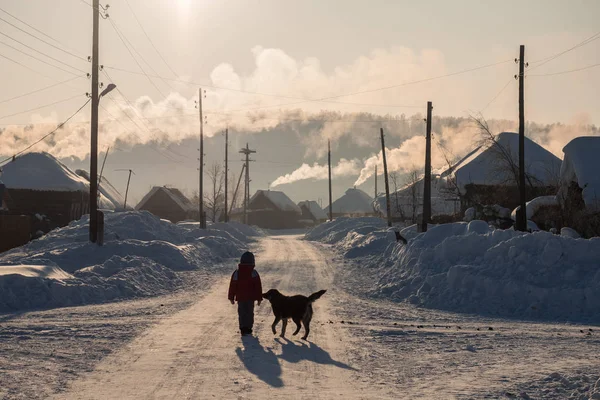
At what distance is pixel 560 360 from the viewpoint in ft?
31.6

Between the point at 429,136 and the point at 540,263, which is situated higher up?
the point at 429,136

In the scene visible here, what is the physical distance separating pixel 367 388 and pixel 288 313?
391cm

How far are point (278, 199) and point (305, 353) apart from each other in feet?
355

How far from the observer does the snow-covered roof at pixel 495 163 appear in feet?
188

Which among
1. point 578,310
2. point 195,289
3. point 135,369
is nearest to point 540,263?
point 578,310

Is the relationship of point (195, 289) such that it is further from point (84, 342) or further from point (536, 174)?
point (536, 174)

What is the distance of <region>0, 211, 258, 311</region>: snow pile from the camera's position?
16.8 meters

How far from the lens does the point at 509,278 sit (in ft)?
58.7

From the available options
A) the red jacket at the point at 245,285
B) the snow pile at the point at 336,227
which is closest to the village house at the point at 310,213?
the snow pile at the point at 336,227

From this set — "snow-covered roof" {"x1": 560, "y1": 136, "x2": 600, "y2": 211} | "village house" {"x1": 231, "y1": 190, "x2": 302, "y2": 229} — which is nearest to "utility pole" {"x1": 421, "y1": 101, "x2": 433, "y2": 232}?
"snow-covered roof" {"x1": 560, "y1": 136, "x2": 600, "y2": 211}

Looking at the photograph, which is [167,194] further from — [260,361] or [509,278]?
[260,361]

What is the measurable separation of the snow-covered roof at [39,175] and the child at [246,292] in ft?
179

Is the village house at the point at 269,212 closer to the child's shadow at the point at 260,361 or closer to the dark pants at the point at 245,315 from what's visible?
the dark pants at the point at 245,315

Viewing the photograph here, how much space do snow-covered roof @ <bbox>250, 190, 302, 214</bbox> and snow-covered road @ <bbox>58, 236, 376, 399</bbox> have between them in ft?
333
